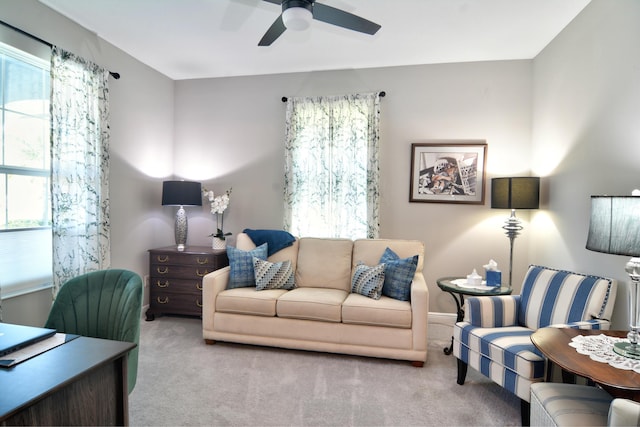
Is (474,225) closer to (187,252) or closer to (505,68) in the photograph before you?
(505,68)

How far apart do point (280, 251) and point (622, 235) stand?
2784 millimetres

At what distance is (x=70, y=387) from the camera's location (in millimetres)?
1130

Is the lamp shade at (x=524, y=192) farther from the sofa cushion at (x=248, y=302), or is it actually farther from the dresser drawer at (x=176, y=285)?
the dresser drawer at (x=176, y=285)

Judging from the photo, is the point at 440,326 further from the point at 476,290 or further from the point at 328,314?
the point at 328,314

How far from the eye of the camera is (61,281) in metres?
2.82

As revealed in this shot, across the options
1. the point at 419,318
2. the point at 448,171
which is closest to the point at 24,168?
the point at 419,318

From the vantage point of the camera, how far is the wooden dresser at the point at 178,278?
12.1 feet

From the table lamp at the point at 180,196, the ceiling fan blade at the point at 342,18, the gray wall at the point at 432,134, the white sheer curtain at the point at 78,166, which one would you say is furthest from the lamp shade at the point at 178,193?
the ceiling fan blade at the point at 342,18

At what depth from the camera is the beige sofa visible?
279 centimetres

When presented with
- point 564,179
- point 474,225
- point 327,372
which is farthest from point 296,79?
point 327,372

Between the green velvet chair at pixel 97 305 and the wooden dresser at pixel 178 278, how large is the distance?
1.91 metres

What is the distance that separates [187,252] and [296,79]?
2.35m

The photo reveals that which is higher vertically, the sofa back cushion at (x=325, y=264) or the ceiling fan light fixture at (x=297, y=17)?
the ceiling fan light fixture at (x=297, y=17)

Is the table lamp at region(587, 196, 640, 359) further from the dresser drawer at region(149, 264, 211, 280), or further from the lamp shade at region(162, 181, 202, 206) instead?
the lamp shade at region(162, 181, 202, 206)
